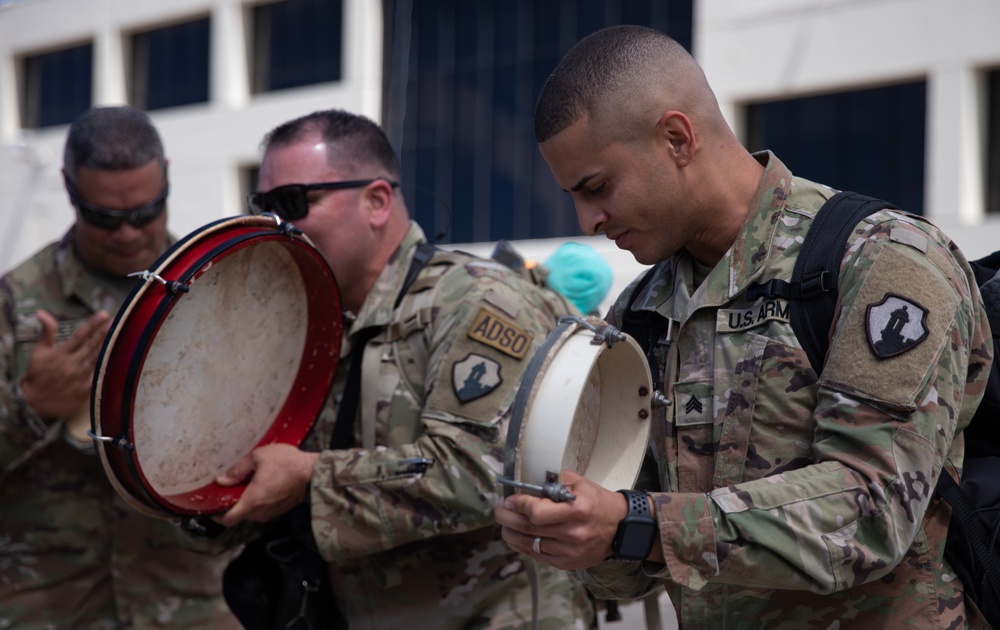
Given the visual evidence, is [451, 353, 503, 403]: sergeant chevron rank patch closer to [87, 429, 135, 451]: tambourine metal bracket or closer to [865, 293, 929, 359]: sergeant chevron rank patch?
[87, 429, 135, 451]: tambourine metal bracket

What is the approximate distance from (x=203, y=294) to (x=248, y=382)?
38cm

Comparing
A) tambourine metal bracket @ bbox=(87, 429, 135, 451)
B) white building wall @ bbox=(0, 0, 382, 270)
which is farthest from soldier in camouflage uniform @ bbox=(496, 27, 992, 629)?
white building wall @ bbox=(0, 0, 382, 270)

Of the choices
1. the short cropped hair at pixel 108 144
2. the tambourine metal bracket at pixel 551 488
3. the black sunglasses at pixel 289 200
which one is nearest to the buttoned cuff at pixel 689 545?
the tambourine metal bracket at pixel 551 488

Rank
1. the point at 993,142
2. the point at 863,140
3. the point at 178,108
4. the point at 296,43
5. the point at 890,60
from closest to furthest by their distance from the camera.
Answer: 1. the point at 993,142
2. the point at 890,60
3. the point at 863,140
4. the point at 296,43
5. the point at 178,108

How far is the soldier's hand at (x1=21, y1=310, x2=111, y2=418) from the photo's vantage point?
3.58 metres

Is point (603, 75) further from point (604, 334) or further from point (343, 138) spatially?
point (343, 138)

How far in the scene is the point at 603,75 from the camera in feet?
7.37

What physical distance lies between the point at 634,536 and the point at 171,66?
88.5 ft

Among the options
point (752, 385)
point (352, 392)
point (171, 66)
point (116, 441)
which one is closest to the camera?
point (752, 385)

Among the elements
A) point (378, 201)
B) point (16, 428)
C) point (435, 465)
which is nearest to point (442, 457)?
point (435, 465)

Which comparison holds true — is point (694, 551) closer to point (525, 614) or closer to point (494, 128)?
point (525, 614)

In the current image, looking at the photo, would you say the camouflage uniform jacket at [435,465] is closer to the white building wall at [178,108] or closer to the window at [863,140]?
the window at [863,140]

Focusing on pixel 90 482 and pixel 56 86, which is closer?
pixel 90 482

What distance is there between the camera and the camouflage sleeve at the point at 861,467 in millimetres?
1902
